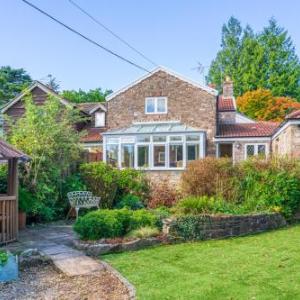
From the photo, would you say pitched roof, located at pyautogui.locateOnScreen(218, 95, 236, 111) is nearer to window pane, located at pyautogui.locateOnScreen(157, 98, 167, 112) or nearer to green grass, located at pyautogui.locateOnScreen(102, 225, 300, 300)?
window pane, located at pyautogui.locateOnScreen(157, 98, 167, 112)

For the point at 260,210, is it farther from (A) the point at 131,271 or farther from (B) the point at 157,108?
(B) the point at 157,108

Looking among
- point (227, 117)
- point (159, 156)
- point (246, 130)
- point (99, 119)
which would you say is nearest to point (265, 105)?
point (227, 117)

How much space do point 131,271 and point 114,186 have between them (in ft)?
31.0

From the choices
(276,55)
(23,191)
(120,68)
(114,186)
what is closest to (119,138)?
(120,68)

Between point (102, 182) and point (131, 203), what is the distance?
171 centimetres

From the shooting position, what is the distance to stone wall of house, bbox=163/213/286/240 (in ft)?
33.5

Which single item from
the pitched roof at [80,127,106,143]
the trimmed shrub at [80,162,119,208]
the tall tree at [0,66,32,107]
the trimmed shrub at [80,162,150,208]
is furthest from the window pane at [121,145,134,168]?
the tall tree at [0,66,32,107]

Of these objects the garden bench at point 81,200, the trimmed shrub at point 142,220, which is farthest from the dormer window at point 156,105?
the trimmed shrub at point 142,220

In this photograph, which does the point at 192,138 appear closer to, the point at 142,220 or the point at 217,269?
the point at 142,220

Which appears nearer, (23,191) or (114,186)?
(23,191)

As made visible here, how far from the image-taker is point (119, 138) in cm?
2502

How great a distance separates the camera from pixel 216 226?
10.7 m

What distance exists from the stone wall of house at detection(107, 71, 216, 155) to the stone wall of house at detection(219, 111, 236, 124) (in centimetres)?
452

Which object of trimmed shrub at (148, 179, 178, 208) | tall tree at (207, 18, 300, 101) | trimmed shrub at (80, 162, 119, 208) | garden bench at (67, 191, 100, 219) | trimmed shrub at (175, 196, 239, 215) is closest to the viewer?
trimmed shrub at (175, 196, 239, 215)
